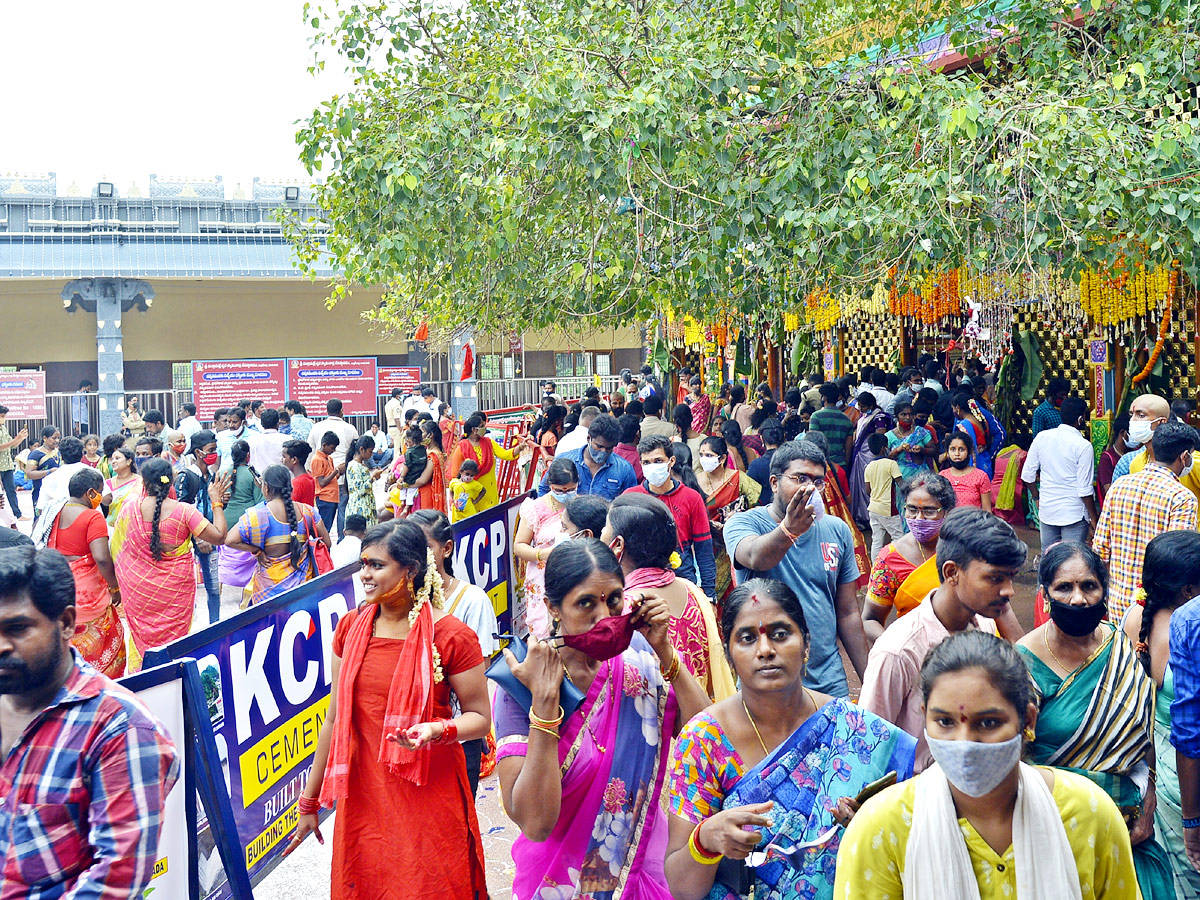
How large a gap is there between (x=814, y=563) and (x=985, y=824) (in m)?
2.58

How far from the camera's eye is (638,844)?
3174 millimetres

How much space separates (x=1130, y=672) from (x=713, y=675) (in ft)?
4.08

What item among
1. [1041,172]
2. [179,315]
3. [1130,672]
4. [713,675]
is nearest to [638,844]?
[713,675]

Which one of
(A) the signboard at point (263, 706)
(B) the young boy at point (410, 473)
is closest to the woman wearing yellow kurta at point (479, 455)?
(B) the young boy at point (410, 473)

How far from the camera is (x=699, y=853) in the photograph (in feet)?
8.32

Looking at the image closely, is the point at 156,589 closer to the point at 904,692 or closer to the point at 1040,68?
the point at 904,692

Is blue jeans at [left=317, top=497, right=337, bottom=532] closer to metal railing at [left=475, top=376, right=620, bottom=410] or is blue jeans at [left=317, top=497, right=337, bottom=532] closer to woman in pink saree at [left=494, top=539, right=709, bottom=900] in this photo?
woman in pink saree at [left=494, top=539, right=709, bottom=900]

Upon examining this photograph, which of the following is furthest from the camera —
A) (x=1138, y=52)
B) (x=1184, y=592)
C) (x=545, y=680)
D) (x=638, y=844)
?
(x=1138, y=52)

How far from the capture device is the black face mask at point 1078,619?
318cm

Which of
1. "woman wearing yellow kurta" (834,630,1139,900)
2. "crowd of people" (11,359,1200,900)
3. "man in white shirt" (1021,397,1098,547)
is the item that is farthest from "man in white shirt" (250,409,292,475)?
"woman wearing yellow kurta" (834,630,1139,900)

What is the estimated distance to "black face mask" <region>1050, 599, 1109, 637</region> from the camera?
318 centimetres

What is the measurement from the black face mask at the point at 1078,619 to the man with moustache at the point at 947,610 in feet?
0.62

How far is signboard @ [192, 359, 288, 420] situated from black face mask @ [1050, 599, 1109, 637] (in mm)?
16633

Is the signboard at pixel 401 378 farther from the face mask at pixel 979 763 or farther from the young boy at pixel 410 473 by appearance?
the face mask at pixel 979 763
